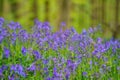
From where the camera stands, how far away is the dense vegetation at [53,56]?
149 inches

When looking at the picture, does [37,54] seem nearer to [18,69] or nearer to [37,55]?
[37,55]

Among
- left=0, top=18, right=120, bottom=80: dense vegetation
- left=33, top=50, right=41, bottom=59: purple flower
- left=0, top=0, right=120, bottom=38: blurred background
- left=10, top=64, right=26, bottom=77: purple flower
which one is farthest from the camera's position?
left=0, top=0, right=120, bottom=38: blurred background

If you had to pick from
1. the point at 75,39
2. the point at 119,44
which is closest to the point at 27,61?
the point at 75,39

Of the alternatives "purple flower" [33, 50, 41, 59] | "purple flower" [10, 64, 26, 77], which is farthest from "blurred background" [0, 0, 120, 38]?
"purple flower" [10, 64, 26, 77]

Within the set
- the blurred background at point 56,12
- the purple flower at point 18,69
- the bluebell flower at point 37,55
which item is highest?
the blurred background at point 56,12

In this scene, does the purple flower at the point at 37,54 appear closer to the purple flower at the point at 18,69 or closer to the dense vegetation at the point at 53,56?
the dense vegetation at the point at 53,56

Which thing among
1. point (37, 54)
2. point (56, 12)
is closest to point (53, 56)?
point (37, 54)

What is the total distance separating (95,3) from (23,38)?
1816 centimetres

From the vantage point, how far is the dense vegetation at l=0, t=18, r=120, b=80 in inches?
149

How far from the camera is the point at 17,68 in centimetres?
366

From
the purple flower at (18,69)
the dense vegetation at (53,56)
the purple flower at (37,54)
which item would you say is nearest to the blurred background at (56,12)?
the dense vegetation at (53,56)

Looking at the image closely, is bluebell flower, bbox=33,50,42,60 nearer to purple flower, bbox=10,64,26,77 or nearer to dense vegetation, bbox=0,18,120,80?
dense vegetation, bbox=0,18,120,80

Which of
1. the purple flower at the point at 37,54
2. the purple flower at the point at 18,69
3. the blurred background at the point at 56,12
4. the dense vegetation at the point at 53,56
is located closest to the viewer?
the purple flower at the point at 18,69

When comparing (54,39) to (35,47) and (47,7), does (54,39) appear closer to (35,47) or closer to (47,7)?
(35,47)
